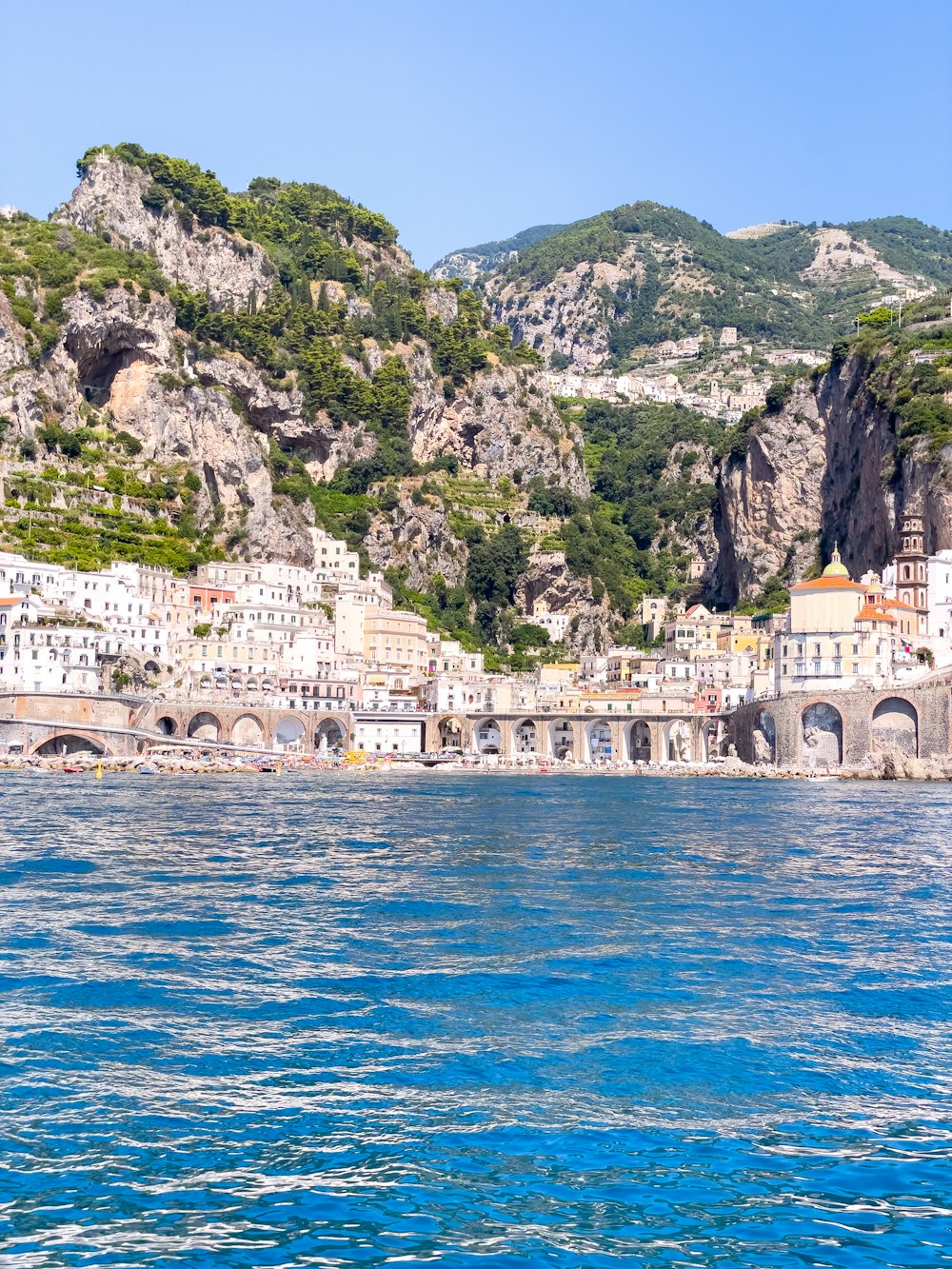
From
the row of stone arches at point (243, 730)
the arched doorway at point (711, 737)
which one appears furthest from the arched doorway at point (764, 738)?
the row of stone arches at point (243, 730)

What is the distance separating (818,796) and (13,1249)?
56532 millimetres

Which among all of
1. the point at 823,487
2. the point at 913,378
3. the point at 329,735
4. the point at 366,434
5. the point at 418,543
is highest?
the point at 366,434

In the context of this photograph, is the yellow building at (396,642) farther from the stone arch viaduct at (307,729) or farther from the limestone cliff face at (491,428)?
the limestone cliff face at (491,428)

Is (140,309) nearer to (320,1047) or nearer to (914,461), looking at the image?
(914,461)

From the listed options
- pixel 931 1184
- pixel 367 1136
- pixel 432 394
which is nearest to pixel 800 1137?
pixel 931 1184

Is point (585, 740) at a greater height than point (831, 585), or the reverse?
point (831, 585)

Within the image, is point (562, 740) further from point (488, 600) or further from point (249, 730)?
point (249, 730)

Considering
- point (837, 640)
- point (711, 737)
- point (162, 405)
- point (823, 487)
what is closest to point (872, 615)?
point (837, 640)

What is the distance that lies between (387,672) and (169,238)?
5269 centimetres

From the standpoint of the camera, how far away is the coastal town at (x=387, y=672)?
82750mm

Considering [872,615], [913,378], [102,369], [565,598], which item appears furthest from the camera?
[565,598]

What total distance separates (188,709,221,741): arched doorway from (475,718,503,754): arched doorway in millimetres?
21996

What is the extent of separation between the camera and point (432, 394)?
456 ft

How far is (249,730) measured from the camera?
91188 mm
